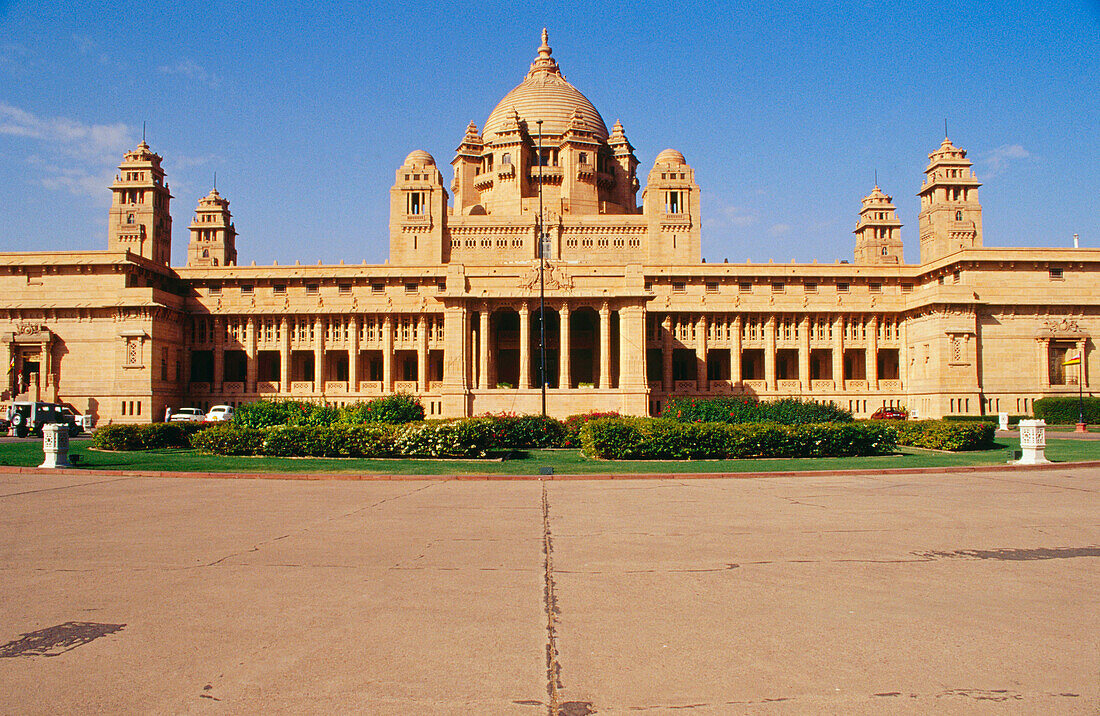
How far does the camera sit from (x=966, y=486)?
50.8 feet

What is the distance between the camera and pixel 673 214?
203ft

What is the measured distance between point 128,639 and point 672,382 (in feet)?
159

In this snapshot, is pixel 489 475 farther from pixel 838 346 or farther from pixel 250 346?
pixel 838 346

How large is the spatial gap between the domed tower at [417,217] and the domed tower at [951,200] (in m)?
44.7

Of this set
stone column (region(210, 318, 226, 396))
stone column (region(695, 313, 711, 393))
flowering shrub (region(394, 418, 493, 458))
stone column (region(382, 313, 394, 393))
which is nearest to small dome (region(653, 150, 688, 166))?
stone column (region(695, 313, 711, 393))

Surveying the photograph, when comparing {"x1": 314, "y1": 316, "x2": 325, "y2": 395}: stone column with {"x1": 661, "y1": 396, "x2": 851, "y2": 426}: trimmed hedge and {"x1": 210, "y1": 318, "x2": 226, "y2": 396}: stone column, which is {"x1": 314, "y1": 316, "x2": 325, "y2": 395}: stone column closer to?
{"x1": 210, "y1": 318, "x2": 226, "y2": 396}: stone column

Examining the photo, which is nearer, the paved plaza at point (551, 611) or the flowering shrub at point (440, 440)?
the paved plaza at point (551, 611)

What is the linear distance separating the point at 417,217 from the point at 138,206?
2897 centimetres

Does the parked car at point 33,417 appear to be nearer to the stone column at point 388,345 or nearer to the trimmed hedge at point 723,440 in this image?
the stone column at point 388,345

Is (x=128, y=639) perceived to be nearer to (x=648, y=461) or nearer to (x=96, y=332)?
(x=648, y=461)

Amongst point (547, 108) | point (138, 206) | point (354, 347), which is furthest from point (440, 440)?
point (138, 206)

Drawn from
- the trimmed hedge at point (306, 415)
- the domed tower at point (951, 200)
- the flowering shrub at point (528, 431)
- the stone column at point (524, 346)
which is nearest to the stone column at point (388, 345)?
the stone column at point (524, 346)

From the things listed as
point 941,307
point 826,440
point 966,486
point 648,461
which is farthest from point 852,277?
point 966,486

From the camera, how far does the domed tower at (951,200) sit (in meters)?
69.9
